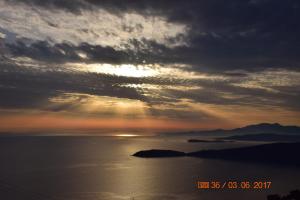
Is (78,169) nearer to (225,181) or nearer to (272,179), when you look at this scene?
(225,181)

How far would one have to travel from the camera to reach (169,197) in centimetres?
9831

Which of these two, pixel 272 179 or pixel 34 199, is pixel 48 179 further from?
pixel 272 179

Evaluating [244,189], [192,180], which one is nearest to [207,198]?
[244,189]

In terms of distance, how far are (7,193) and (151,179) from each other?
55.0 m

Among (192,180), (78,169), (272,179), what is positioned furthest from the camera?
(78,169)

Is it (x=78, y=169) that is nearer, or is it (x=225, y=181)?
(x=225, y=181)

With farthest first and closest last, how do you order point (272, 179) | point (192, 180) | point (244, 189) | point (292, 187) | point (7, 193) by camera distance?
point (272, 179), point (192, 180), point (292, 187), point (244, 189), point (7, 193)

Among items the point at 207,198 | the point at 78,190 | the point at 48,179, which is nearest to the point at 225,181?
the point at 207,198

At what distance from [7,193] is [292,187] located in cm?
9659

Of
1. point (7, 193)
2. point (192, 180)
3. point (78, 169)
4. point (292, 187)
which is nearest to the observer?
point (7, 193)

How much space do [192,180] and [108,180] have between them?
109 ft

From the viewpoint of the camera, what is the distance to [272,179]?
13812 cm

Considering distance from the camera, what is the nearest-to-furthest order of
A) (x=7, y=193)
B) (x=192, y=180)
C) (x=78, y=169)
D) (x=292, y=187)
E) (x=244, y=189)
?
(x=7, y=193) → (x=244, y=189) → (x=292, y=187) → (x=192, y=180) → (x=78, y=169)

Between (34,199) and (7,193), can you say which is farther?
(7,193)
